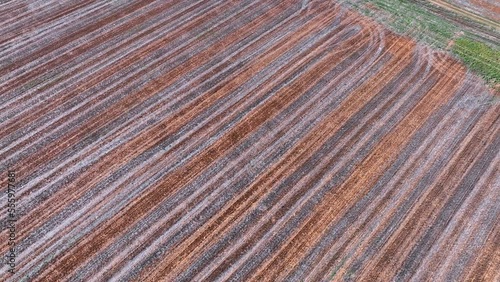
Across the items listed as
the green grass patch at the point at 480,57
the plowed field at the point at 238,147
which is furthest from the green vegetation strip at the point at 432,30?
the plowed field at the point at 238,147

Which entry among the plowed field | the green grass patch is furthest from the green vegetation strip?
the plowed field

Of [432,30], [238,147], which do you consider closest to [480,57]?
[432,30]

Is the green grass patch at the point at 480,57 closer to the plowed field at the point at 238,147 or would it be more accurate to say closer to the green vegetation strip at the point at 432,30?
the green vegetation strip at the point at 432,30

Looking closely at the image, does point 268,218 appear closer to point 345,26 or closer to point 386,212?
point 386,212

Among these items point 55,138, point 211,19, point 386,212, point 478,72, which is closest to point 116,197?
point 55,138

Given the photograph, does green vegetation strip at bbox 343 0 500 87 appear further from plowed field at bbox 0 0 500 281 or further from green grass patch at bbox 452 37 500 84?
plowed field at bbox 0 0 500 281

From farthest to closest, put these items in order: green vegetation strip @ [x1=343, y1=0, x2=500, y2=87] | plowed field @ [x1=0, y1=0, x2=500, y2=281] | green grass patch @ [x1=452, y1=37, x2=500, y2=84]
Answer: green vegetation strip @ [x1=343, y1=0, x2=500, y2=87]
green grass patch @ [x1=452, y1=37, x2=500, y2=84]
plowed field @ [x1=0, y1=0, x2=500, y2=281]

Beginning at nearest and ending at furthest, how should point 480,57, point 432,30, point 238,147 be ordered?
point 238,147
point 480,57
point 432,30

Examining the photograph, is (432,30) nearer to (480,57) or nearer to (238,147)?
(480,57)
